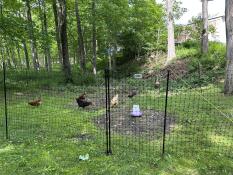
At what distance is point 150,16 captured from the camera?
874 inches

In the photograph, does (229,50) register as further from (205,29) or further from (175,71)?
(205,29)

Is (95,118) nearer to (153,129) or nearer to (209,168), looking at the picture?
(153,129)

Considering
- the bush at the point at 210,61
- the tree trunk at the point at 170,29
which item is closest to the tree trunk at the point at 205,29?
the bush at the point at 210,61

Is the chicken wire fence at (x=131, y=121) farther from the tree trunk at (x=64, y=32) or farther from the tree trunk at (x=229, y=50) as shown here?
the tree trunk at (x=64, y=32)

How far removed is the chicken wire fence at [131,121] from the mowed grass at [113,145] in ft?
0.06

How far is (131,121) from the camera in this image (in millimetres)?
7422

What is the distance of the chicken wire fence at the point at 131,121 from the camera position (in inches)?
226

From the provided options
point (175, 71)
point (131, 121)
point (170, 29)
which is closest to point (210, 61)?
point (175, 71)

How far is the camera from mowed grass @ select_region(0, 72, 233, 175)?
15.9 feet

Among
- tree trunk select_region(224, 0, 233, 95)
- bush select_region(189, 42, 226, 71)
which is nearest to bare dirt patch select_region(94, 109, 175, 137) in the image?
tree trunk select_region(224, 0, 233, 95)

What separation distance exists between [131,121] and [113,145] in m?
1.69

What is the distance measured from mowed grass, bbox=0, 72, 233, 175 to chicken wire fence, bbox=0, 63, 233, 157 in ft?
0.06

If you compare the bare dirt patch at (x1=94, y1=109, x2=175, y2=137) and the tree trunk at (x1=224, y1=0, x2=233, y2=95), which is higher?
the tree trunk at (x1=224, y1=0, x2=233, y2=95)

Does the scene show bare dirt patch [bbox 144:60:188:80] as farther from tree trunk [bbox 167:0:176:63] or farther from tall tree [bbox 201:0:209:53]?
tall tree [bbox 201:0:209:53]
